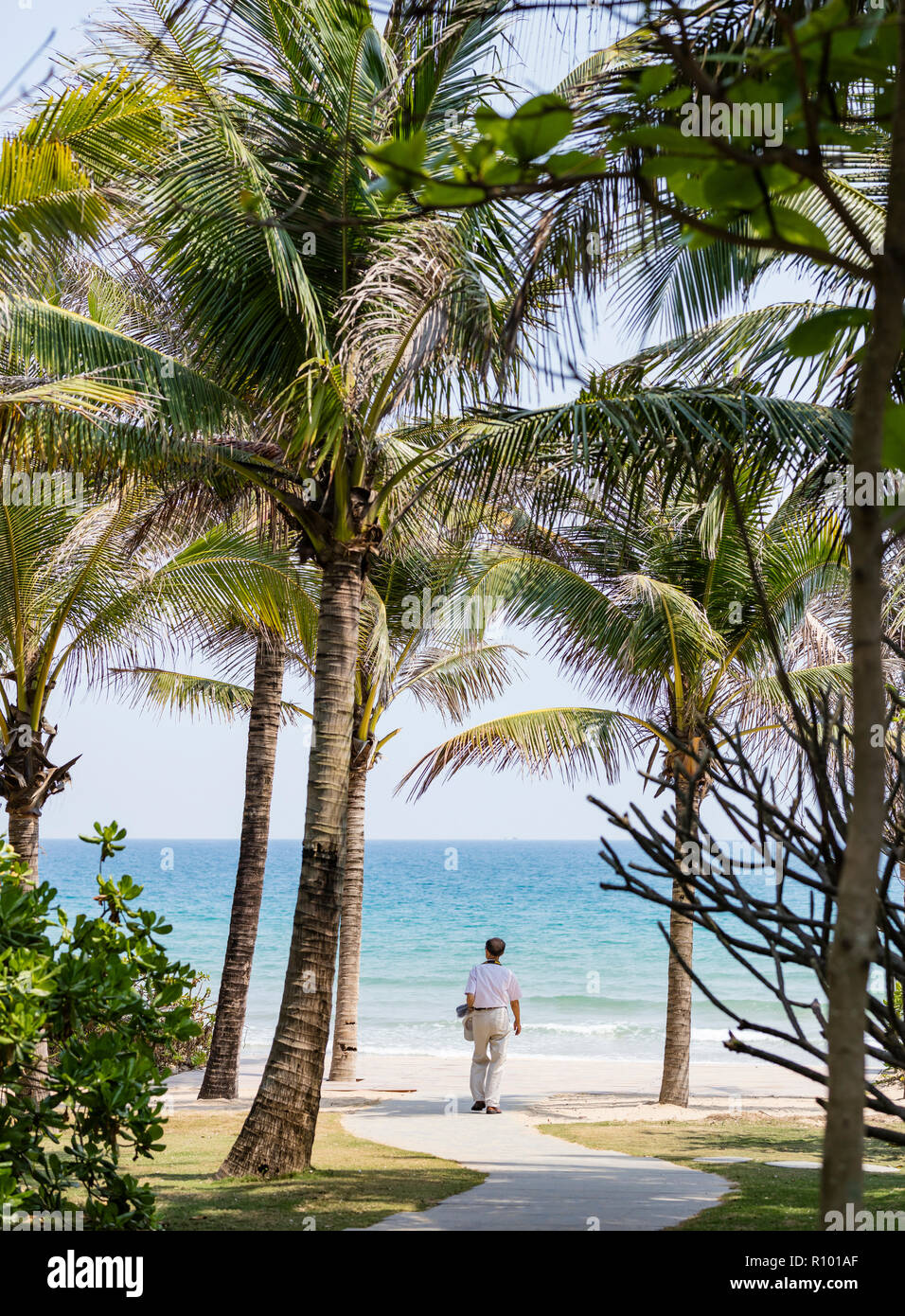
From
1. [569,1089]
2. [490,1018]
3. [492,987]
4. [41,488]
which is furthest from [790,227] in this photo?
[569,1089]

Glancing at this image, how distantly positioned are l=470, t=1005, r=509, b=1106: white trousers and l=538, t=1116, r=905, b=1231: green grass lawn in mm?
688

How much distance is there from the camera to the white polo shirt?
1159cm

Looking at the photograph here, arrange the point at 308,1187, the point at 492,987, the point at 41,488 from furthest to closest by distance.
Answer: the point at 492,987, the point at 41,488, the point at 308,1187

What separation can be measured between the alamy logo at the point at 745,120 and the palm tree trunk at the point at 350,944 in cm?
1343

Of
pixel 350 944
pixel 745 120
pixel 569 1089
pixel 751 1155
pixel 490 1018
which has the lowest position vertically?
pixel 569 1089

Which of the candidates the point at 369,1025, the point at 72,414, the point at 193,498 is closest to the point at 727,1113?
the point at 193,498

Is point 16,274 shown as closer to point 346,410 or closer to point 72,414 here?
point 72,414

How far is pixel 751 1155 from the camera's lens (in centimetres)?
979

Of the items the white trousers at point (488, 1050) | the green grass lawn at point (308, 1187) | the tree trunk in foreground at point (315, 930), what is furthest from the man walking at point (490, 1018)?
the tree trunk in foreground at point (315, 930)

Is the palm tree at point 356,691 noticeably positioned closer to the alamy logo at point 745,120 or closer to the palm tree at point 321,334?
the palm tree at point 321,334

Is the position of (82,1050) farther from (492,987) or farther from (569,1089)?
(569,1089)

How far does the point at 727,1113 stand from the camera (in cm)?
1327

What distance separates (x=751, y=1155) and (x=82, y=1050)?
24.8 ft

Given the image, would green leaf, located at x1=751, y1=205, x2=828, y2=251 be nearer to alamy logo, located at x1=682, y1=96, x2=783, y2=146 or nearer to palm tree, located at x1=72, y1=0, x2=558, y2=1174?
alamy logo, located at x1=682, y1=96, x2=783, y2=146
